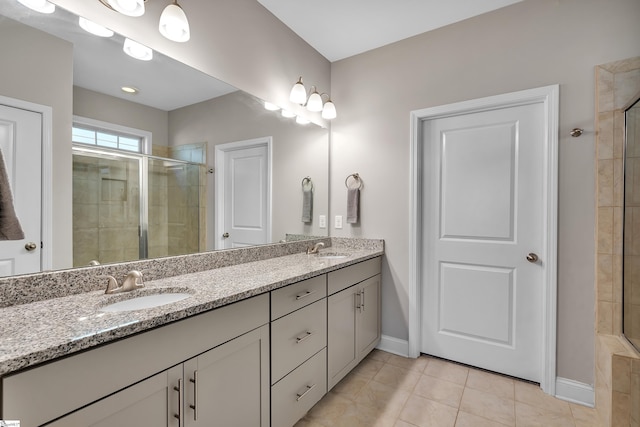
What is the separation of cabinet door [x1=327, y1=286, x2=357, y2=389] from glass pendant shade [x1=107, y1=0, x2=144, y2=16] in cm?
171

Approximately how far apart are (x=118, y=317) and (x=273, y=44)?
6.68ft

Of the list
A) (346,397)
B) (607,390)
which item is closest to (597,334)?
(607,390)

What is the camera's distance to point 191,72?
1.66 metres

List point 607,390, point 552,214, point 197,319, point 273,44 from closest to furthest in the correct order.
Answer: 1. point 197,319
2. point 607,390
3. point 552,214
4. point 273,44

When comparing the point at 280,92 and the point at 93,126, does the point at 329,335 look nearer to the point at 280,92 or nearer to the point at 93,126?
the point at 93,126

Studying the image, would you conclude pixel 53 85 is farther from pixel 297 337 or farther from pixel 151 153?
pixel 297 337

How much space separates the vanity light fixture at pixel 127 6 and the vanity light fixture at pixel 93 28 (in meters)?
0.09

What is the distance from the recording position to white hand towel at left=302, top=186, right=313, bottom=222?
8.54 ft

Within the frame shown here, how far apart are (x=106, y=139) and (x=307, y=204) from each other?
5.13 ft

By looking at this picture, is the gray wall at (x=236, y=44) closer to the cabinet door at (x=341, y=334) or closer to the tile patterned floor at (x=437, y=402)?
the cabinet door at (x=341, y=334)

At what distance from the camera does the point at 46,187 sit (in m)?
1.15

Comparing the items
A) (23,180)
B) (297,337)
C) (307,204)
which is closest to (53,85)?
(23,180)

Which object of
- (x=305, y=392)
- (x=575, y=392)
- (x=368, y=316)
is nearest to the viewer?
(x=305, y=392)

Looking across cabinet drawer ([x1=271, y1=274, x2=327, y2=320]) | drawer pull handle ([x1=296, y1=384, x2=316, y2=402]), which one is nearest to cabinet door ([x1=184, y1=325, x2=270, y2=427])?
cabinet drawer ([x1=271, y1=274, x2=327, y2=320])
